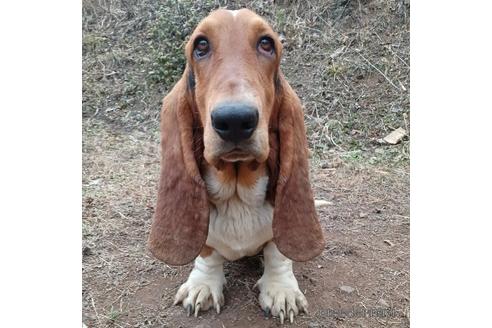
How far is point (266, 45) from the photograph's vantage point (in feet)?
7.68

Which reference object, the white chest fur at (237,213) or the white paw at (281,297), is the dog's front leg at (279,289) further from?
the white chest fur at (237,213)

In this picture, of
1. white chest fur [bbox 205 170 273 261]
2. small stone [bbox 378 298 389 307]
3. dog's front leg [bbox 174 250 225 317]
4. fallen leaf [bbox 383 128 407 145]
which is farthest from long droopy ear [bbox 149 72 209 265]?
fallen leaf [bbox 383 128 407 145]

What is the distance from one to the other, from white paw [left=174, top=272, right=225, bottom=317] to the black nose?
3.67ft

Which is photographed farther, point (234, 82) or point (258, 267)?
point (258, 267)

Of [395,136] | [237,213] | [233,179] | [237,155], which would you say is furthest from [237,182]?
[395,136]

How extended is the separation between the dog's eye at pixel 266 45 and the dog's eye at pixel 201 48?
0.26 metres

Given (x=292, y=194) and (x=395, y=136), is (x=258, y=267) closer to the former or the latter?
(x=292, y=194)

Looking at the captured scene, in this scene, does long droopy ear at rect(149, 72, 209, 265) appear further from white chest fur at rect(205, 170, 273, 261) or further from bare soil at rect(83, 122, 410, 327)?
bare soil at rect(83, 122, 410, 327)

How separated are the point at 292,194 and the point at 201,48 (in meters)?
0.88

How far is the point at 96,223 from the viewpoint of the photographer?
3.65 meters

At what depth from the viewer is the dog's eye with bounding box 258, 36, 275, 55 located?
2320mm

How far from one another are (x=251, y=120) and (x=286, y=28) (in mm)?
5348

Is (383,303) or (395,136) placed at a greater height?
(395,136)

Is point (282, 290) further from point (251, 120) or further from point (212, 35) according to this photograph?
point (212, 35)
